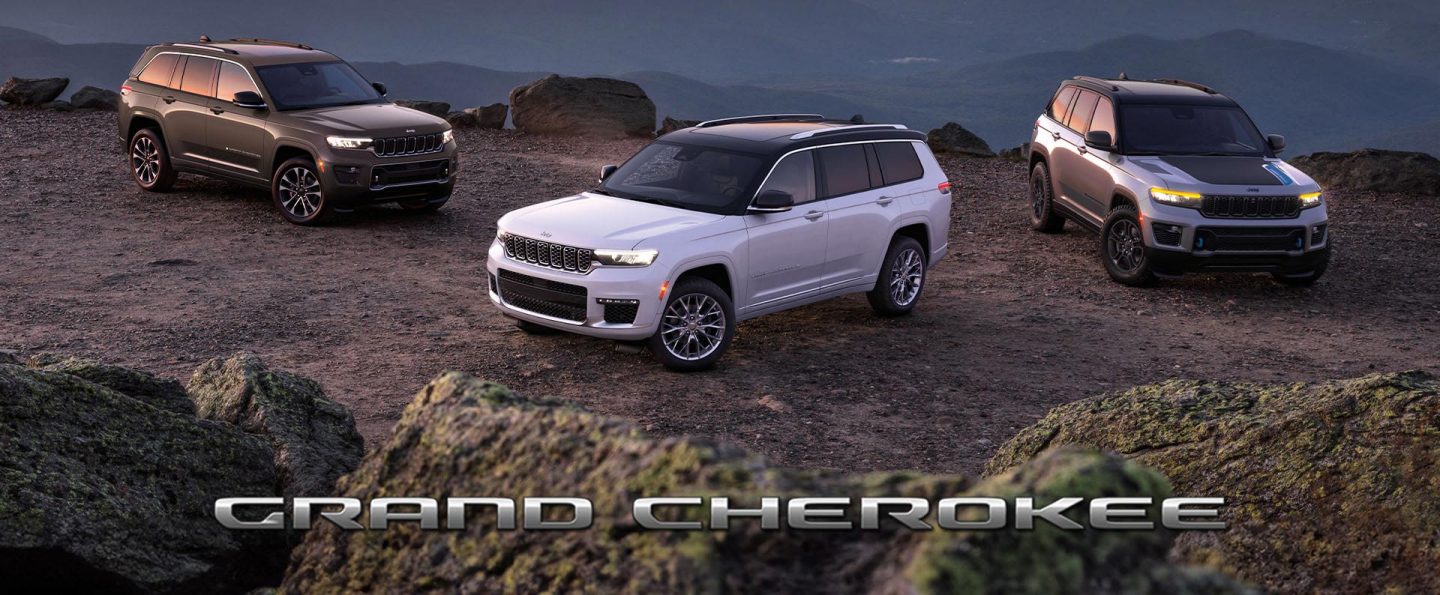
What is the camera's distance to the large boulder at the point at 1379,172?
20.6m

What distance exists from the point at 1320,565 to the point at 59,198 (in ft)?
55.1

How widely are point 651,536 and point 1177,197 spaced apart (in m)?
12.0

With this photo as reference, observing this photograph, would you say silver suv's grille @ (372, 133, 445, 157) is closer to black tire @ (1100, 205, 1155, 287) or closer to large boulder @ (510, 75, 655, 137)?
black tire @ (1100, 205, 1155, 287)

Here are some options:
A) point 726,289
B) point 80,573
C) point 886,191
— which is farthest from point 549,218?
point 80,573

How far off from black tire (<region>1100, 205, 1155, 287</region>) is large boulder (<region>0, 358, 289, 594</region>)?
35.5 ft

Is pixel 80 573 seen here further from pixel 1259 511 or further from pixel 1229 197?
pixel 1229 197

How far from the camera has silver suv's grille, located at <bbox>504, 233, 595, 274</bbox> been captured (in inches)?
388

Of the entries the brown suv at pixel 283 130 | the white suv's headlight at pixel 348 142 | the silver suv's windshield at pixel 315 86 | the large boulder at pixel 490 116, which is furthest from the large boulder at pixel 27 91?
the white suv's headlight at pixel 348 142

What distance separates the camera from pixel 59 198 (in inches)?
667

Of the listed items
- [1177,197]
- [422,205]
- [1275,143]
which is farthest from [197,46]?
[1275,143]

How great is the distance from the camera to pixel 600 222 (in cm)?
Result: 1009

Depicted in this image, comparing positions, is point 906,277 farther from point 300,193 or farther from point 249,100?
point 249,100

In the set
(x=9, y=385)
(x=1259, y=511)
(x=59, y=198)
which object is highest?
(x=9, y=385)

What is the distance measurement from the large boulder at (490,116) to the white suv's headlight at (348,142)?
33.4ft
